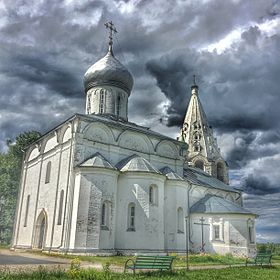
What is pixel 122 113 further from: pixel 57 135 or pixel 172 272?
pixel 172 272

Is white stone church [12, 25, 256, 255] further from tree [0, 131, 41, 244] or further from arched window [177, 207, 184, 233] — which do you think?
tree [0, 131, 41, 244]

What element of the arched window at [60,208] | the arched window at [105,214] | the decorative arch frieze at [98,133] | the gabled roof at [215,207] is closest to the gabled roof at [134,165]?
the decorative arch frieze at [98,133]

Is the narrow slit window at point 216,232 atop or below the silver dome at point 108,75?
below

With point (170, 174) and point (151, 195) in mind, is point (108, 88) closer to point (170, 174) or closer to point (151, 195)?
point (170, 174)

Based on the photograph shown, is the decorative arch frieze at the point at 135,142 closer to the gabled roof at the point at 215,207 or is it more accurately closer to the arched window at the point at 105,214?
the arched window at the point at 105,214

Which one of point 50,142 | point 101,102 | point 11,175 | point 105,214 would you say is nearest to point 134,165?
point 105,214

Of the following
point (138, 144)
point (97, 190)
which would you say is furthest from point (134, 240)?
point (138, 144)

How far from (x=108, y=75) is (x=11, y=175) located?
17.0m

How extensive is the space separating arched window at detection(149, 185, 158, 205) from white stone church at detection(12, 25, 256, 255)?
63 millimetres

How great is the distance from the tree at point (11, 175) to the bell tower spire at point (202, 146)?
16604 millimetres

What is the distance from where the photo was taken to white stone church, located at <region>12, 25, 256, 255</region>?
62.4 feet

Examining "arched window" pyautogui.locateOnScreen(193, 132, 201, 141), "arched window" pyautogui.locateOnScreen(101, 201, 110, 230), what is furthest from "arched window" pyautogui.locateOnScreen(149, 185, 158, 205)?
"arched window" pyautogui.locateOnScreen(193, 132, 201, 141)

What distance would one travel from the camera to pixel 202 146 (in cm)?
3594

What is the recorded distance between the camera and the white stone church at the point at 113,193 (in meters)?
19.0
